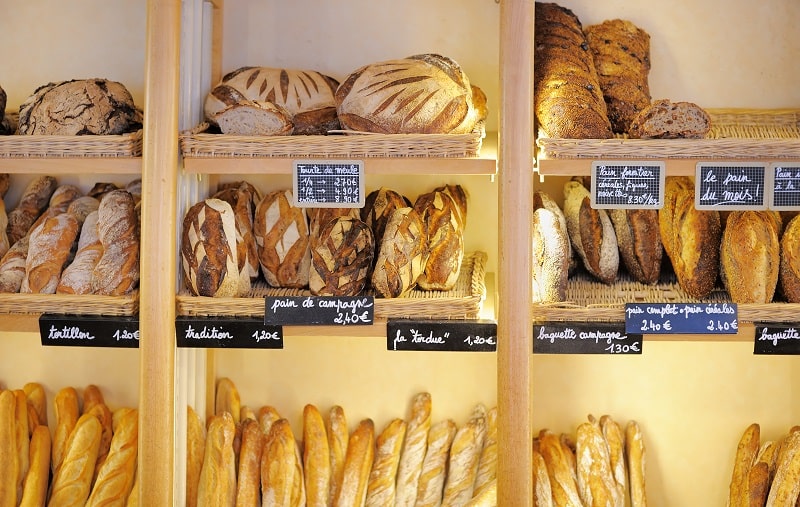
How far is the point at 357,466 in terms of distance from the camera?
→ 2.08 m

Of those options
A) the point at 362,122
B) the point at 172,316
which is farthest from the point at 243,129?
the point at 172,316

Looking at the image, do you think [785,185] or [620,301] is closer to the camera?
[785,185]

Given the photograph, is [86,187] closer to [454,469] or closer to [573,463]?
[454,469]

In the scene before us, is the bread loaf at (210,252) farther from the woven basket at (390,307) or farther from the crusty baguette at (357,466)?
the crusty baguette at (357,466)

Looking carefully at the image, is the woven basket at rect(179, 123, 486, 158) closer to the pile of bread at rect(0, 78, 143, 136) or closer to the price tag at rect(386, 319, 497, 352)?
the pile of bread at rect(0, 78, 143, 136)

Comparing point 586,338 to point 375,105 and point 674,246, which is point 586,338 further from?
point 375,105

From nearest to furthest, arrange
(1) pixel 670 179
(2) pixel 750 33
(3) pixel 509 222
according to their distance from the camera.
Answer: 1. (3) pixel 509 222
2. (1) pixel 670 179
3. (2) pixel 750 33

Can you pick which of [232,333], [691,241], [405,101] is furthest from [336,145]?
[691,241]

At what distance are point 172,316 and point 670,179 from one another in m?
1.31

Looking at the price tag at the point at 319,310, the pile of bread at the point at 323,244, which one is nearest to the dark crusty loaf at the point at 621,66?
Result: the pile of bread at the point at 323,244

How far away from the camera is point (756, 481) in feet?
6.29

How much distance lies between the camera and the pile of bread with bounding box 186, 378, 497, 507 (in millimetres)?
1996

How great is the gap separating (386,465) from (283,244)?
2.27ft

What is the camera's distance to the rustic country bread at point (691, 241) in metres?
1.89
